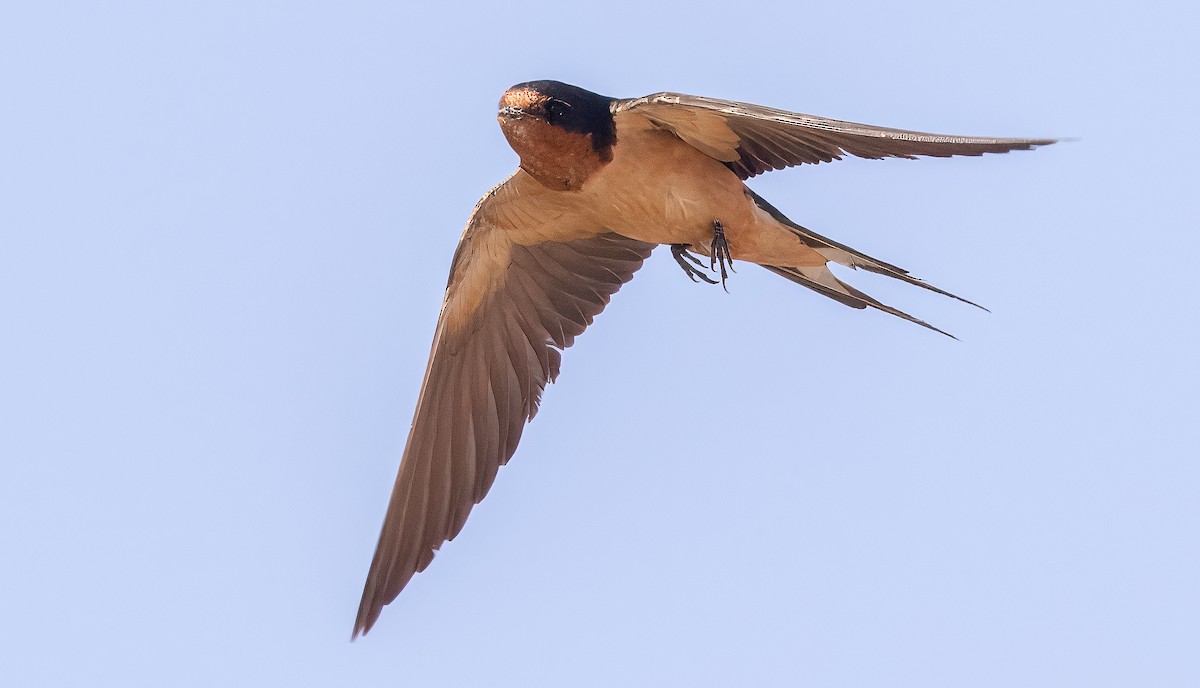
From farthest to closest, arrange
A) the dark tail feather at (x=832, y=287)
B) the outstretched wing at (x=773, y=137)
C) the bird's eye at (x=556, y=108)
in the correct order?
the dark tail feather at (x=832, y=287) → the bird's eye at (x=556, y=108) → the outstretched wing at (x=773, y=137)

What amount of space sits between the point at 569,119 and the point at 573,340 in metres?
1.38

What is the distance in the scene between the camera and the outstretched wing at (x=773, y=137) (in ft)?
14.3

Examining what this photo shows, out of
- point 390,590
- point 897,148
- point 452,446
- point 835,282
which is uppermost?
point 835,282

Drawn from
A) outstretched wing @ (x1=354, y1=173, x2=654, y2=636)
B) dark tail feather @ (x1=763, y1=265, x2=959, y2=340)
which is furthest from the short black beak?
dark tail feather @ (x1=763, y1=265, x2=959, y2=340)

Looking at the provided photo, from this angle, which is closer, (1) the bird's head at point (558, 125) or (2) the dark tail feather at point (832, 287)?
(1) the bird's head at point (558, 125)

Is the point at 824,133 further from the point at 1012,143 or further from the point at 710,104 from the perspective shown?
the point at 1012,143

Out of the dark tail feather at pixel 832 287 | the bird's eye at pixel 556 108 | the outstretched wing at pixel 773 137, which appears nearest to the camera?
the outstretched wing at pixel 773 137

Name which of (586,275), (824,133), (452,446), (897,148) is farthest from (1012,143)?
(452,446)

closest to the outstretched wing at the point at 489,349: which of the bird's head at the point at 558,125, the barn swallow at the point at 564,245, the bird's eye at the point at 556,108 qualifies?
the barn swallow at the point at 564,245

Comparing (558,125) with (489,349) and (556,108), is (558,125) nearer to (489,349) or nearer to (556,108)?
(556,108)

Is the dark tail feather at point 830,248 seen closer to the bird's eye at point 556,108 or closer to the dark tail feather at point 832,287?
the dark tail feather at point 832,287

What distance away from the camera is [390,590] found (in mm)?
6129

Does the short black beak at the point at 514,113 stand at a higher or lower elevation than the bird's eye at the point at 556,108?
lower

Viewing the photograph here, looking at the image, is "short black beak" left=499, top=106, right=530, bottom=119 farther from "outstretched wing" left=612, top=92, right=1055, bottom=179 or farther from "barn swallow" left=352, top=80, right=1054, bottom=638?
"outstretched wing" left=612, top=92, right=1055, bottom=179
